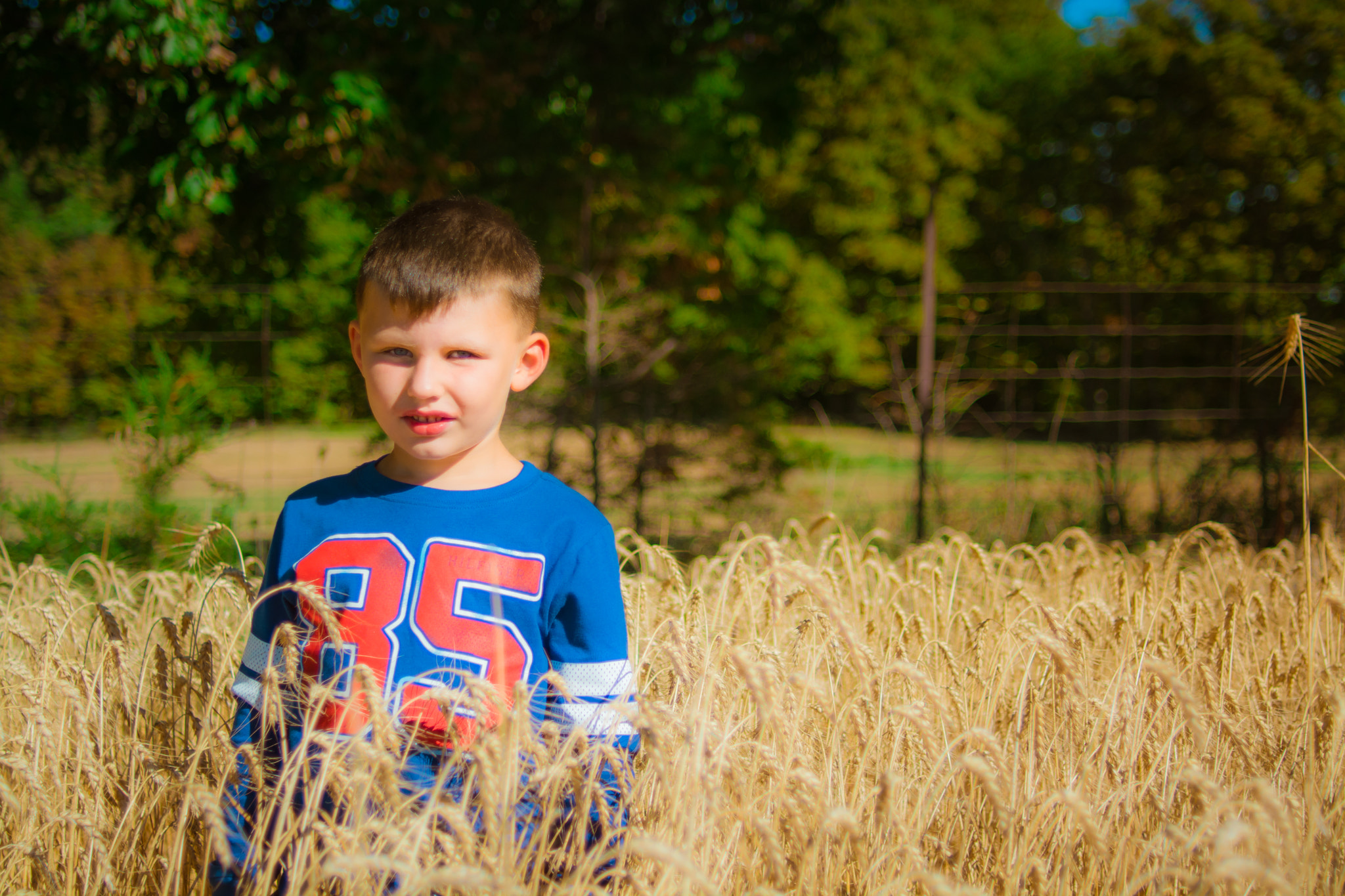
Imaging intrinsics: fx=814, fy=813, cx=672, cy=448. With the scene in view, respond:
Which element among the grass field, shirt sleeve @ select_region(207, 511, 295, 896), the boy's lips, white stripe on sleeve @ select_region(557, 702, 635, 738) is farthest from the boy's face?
the grass field

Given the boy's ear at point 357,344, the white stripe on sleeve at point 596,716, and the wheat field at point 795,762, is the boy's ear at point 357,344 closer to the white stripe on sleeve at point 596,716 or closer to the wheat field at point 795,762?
the wheat field at point 795,762

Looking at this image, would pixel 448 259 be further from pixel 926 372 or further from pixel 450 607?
pixel 926 372

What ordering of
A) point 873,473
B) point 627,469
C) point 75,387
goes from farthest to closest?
point 873,473 → point 75,387 → point 627,469

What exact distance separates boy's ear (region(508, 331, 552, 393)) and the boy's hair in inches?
1.3

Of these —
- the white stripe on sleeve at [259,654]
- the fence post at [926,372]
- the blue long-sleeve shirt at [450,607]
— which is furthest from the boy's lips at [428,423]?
the fence post at [926,372]

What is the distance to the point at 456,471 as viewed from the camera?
1336 mm

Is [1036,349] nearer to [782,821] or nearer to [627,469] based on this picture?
[627,469]

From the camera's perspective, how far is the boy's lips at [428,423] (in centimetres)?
126

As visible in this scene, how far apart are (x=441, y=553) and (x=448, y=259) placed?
458mm

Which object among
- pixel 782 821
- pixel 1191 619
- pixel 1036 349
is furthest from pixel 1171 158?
pixel 782 821

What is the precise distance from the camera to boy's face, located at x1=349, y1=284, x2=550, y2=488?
126cm

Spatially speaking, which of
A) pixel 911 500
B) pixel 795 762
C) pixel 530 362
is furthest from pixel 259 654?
pixel 911 500

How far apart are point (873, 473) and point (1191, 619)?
424 inches

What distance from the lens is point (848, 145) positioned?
17.5 meters
